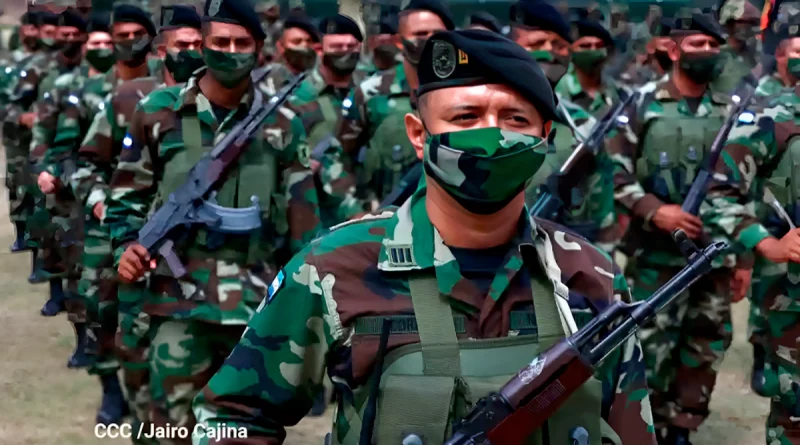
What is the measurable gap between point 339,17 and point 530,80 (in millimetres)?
5174

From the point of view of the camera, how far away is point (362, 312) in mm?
2088

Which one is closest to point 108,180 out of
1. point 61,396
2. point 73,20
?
point 61,396

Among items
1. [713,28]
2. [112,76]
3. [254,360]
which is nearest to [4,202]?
[112,76]

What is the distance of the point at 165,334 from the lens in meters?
4.21

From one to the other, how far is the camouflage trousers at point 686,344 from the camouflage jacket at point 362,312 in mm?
3112

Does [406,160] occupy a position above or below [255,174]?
below

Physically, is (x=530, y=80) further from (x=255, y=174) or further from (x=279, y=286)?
(x=255, y=174)

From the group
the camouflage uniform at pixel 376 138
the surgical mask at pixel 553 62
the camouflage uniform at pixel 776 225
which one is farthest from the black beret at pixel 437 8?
the camouflage uniform at pixel 776 225

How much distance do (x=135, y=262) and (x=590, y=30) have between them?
321 centimetres

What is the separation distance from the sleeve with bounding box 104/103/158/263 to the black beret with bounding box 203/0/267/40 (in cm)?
48

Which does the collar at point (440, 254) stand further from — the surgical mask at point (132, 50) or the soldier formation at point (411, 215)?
the surgical mask at point (132, 50)

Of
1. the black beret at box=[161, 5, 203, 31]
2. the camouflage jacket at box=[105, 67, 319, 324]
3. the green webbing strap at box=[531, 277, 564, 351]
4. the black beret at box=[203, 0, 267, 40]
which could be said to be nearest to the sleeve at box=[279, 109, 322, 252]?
the camouflage jacket at box=[105, 67, 319, 324]

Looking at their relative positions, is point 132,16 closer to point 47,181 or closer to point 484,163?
point 47,181

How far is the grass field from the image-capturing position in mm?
5793
